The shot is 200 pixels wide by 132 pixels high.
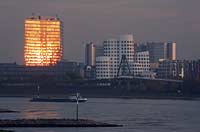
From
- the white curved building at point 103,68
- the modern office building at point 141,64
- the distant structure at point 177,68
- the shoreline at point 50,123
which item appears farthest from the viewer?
the modern office building at point 141,64

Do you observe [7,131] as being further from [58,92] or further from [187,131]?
[58,92]

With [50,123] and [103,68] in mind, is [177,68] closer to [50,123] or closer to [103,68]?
[103,68]

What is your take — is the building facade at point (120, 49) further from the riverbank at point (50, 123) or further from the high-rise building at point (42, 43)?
the riverbank at point (50, 123)

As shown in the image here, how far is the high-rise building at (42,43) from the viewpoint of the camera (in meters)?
176

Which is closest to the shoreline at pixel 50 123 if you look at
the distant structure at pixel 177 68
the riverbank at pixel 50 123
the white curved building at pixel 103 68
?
the riverbank at pixel 50 123

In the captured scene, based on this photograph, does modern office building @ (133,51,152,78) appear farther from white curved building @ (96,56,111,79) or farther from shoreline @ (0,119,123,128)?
shoreline @ (0,119,123,128)

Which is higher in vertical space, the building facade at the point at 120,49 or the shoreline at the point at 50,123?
the building facade at the point at 120,49

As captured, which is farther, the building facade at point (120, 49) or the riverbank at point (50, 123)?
the building facade at point (120, 49)

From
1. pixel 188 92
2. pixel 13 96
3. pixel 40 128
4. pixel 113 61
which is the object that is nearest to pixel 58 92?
pixel 13 96

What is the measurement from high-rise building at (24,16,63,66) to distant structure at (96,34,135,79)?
8.64 m

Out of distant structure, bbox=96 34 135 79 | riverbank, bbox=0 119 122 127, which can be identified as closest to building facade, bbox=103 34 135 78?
distant structure, bbox=96 34 135 79

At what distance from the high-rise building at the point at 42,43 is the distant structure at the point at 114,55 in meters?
8.64

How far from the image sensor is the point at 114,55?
7023 inches

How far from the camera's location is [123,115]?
2766 inches
